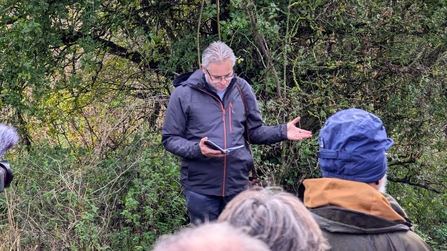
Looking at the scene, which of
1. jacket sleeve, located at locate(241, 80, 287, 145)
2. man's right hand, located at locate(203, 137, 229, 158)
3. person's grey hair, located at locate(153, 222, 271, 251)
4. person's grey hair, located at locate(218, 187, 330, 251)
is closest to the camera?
person's grey hair, located at locate(153, 222, 271, 251)

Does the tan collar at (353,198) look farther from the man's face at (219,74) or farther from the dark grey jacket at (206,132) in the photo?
the man's face at (219,74)

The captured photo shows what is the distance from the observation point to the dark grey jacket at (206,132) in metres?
4.04

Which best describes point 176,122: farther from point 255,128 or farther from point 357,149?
point 357,149

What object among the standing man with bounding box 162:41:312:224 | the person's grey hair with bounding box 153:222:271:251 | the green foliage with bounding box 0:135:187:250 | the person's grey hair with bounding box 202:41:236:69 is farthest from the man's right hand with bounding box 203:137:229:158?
the person's grey hair with bounding box 153:222:271:251

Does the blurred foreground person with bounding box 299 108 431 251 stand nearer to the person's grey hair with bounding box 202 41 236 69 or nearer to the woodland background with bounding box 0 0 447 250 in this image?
the person's grey hair with bounding box 202 41 236 69

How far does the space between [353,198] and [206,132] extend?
2.07 metres

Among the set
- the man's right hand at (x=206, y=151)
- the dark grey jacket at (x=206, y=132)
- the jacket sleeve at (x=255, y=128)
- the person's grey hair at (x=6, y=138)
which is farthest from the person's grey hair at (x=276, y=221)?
the jacket sleeve at (x=255, y=128)

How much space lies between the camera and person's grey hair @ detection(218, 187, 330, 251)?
1.58 metres

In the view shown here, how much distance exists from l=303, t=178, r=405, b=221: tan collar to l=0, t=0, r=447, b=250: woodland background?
308 cm

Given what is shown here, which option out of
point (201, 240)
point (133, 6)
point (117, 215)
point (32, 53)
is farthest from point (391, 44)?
point (201, 240)

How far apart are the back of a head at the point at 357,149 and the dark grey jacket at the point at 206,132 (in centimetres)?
192

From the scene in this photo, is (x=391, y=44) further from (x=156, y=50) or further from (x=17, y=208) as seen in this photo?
(x=17, y=208)

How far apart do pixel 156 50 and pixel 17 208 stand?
7.90 feet

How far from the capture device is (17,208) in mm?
5055
